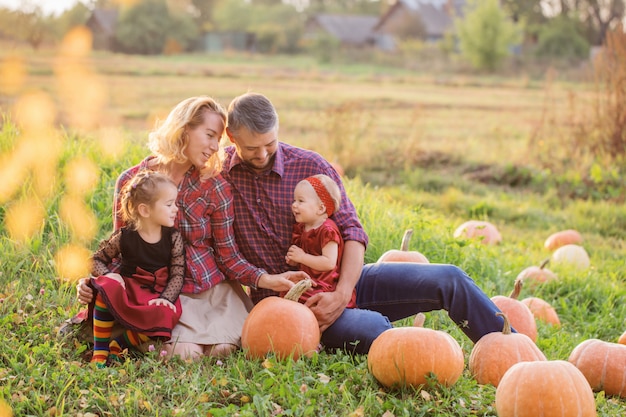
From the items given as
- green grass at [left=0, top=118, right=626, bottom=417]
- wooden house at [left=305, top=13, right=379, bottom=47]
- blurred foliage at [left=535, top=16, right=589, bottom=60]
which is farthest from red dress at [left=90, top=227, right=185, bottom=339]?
wooden house at [left=305, top=13, right=379, bottom=47]

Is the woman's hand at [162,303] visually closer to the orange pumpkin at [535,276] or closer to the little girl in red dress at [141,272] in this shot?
the little girl in red dress at [141,272]

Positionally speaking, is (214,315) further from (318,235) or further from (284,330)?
(318,235)

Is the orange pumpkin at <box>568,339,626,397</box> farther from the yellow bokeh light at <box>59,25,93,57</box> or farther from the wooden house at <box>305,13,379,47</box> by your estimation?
the wooden house at <box>305,13,379,47</box>

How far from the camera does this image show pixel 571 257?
6.88 metres

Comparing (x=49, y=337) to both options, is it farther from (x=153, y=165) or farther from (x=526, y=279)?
(x=526, y=279)

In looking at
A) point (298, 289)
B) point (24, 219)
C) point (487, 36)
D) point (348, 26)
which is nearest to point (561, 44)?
point (487, 36)

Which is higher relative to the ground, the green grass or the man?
the man

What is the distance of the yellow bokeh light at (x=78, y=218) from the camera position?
5.39 metres

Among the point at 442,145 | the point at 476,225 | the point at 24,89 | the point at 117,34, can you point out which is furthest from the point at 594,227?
the point at 117,34

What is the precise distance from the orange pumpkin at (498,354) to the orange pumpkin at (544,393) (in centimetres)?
35

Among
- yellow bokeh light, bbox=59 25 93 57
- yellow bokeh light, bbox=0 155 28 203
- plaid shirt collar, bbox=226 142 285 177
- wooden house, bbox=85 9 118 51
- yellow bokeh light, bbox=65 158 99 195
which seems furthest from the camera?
wooden house, bbox=85 9 118 51

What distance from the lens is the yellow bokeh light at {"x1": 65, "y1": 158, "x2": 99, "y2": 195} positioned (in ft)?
19.1

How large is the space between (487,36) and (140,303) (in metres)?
38.5

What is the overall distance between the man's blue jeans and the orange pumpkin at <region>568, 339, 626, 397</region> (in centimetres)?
79
